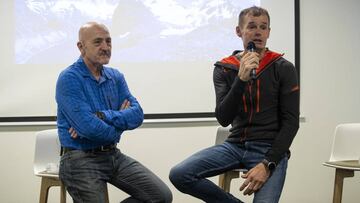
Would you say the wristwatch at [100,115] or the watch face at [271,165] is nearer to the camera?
the watch face at [271,165]

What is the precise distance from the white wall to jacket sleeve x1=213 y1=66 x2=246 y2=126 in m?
1.50

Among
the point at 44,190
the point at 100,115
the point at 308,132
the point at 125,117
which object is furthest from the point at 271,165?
the point at 308,132

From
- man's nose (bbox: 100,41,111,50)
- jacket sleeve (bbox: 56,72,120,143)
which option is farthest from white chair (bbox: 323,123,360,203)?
man's nose (bbox: 100,41,111,50)

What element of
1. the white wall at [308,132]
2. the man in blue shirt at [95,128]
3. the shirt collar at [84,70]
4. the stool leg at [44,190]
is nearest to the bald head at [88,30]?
the man in blue shirt at [95,128]

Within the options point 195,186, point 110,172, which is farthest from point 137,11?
point 195,186

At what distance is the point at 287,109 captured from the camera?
86.5 inches

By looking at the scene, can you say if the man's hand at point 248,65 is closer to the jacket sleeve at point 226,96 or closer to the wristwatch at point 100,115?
the jacket sleeve at point 226,96

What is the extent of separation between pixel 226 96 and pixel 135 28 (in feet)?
5.94

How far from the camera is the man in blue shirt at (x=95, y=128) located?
7.59 feet

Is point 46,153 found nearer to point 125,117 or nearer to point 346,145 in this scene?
point 125,117

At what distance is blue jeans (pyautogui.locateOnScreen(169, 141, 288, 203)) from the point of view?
2.17 m

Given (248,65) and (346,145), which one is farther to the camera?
(346,145)

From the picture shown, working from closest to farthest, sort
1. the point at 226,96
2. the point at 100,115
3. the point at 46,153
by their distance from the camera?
the point at 226,96
the point at 100,115
the point at 46,153

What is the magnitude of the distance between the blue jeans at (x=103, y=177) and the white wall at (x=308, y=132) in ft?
4.21
